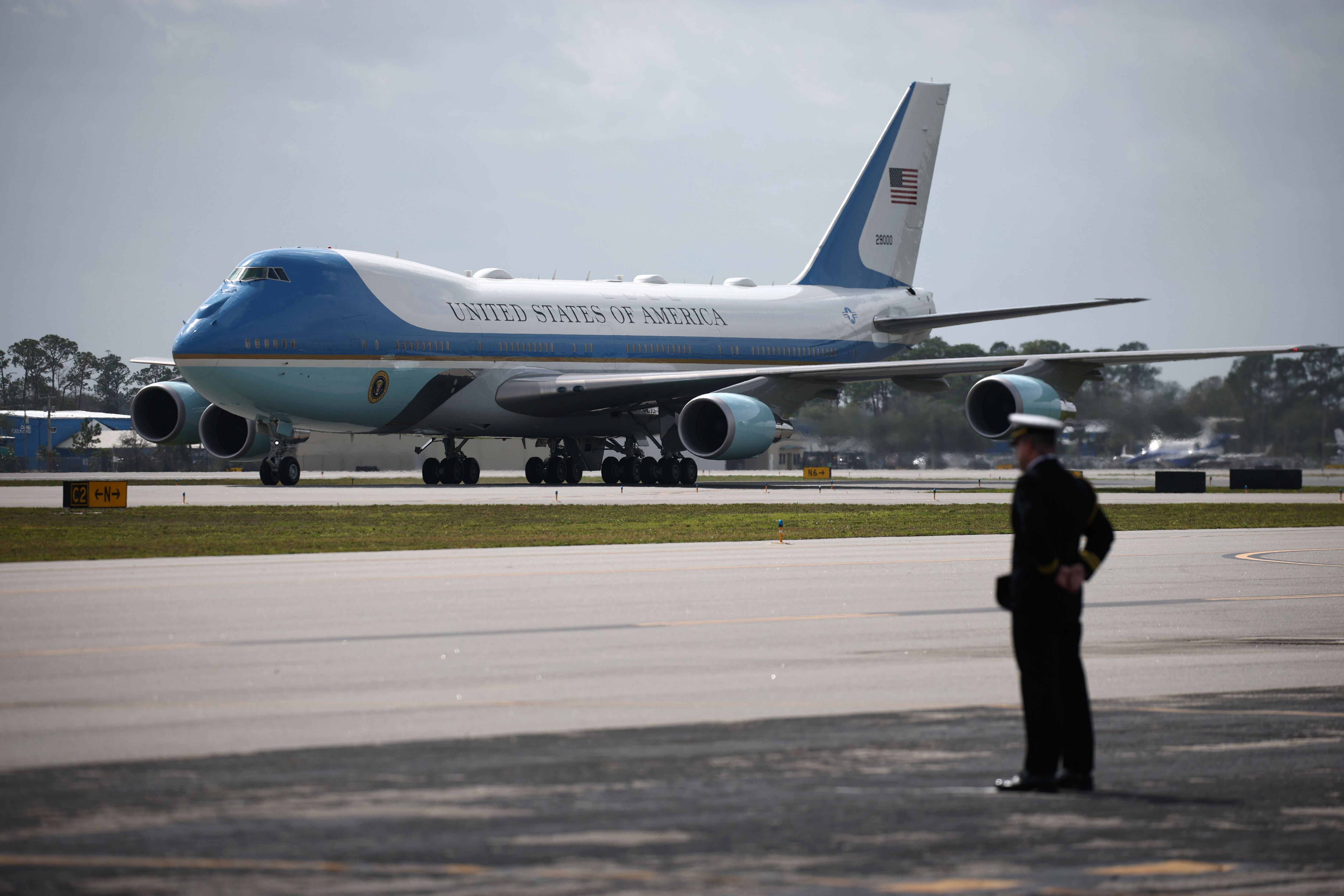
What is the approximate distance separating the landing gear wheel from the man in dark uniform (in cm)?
3635

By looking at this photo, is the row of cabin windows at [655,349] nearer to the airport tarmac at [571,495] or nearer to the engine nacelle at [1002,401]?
the airport tarmac at [571,495]

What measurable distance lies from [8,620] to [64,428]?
12316 centimetres

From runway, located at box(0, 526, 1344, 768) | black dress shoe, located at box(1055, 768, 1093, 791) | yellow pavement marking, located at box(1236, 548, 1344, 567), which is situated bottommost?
black dress shoe, located at box(1055, 768, 1093, 791)

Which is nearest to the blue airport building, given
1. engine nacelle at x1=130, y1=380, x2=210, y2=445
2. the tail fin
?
engine nacelle at x1=130, y1=380, x2=210, y2=445

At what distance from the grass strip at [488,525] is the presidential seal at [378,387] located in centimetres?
986

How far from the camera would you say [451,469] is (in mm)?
47469

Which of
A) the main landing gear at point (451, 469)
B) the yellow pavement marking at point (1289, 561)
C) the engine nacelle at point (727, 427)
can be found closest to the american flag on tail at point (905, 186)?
the engine nacelle at point (727, 427)

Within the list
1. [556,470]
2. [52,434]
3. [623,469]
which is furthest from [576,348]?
[52,434]

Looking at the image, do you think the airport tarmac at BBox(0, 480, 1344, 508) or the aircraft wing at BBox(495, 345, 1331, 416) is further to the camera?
the aircraft wing at BBox(495, 345, 1331, 416)

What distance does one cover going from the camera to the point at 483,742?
8297 millimetres

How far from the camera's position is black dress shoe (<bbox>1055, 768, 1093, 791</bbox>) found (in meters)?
7.46

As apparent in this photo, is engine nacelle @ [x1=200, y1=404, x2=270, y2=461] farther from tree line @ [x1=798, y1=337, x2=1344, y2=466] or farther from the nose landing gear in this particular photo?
tree line @ [x1=798, y1=337, x2=1344, y2=466]

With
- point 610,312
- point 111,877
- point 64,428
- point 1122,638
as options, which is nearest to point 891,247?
point 610,312

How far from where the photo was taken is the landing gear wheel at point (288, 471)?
140 ft
